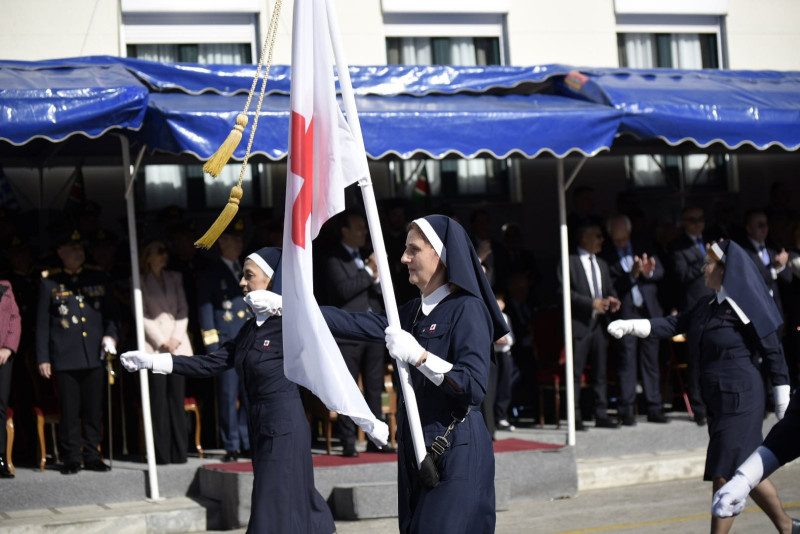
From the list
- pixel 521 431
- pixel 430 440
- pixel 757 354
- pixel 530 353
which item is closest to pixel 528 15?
pixel 530 353

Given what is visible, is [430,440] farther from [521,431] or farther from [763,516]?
[521,431]

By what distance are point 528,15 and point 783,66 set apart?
12.3 feet

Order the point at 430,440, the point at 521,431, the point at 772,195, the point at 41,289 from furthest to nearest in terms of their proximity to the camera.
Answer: the point at 772,195, the point at 521,431, the point at 41,289, the point at 430,440

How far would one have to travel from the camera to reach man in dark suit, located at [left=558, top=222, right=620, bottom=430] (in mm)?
11656

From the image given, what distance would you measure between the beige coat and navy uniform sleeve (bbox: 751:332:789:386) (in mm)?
4983

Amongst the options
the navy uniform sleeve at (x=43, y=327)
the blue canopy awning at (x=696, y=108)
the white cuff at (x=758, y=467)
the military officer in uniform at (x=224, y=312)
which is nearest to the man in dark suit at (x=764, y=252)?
the blue canopy awning at (x=696, y=108)

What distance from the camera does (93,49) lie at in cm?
1326

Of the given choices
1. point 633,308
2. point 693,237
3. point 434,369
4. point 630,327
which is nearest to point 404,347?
point 434,369

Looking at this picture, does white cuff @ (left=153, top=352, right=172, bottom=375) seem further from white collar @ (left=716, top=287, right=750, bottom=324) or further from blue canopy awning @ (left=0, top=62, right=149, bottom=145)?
white collar @ (left=716, top=287, right=750, bottom=324)

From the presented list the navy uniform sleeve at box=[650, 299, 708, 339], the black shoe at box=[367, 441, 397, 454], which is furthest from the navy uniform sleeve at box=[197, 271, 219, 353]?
the navy uniform sleeve at box=[650, 299, 708, 339]

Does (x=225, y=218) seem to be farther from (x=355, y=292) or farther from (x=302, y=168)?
(x=355, y=292)

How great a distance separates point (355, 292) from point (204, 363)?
3231 millimetres

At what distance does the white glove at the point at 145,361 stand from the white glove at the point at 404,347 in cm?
234

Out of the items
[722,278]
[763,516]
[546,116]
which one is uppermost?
[546,116]
